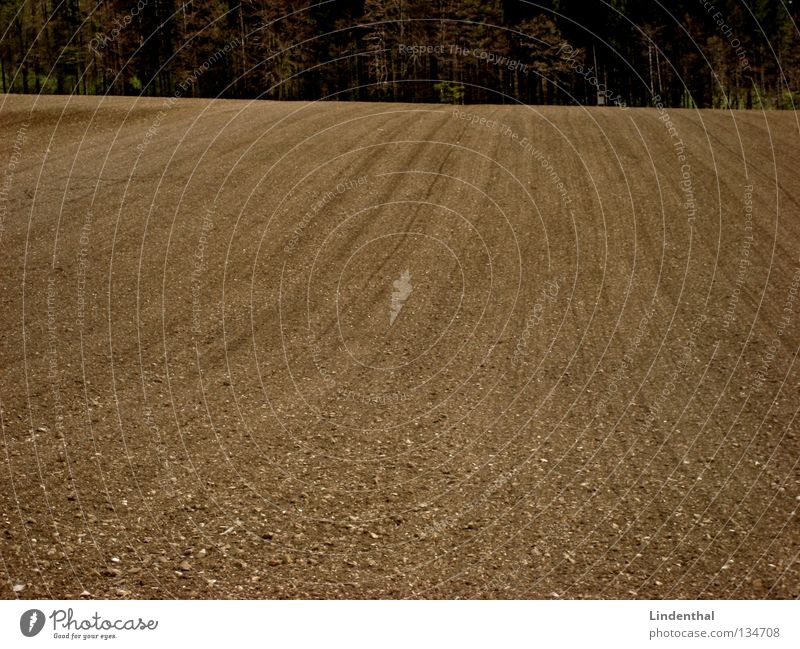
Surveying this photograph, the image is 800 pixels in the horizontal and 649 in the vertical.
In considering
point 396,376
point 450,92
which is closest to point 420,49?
point 450,92

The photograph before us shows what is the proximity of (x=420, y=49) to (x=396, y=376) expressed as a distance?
2154cm

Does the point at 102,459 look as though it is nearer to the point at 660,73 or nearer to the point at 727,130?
the point at 727,130

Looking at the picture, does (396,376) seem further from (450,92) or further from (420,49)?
(450,92)

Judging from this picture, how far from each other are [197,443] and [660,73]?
42.5 meters

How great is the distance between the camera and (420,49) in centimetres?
2791

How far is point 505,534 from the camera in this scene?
6.25 m

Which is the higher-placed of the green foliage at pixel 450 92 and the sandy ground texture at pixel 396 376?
the green foliage at pixel 450 92

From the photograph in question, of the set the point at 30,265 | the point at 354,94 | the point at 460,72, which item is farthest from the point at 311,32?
the point at 30,265

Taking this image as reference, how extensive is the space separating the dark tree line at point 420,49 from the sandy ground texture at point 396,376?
13.1 metres

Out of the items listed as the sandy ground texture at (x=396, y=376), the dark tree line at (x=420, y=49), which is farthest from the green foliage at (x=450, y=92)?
the sandy ground texture at (x=396, y=376)

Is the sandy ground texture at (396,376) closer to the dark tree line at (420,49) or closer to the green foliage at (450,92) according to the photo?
the dark tree line at (420,49)

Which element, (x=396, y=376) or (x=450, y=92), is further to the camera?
(x=450, y=92)

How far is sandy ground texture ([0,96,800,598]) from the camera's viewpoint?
19.5 feet

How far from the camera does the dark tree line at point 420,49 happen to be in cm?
3003
